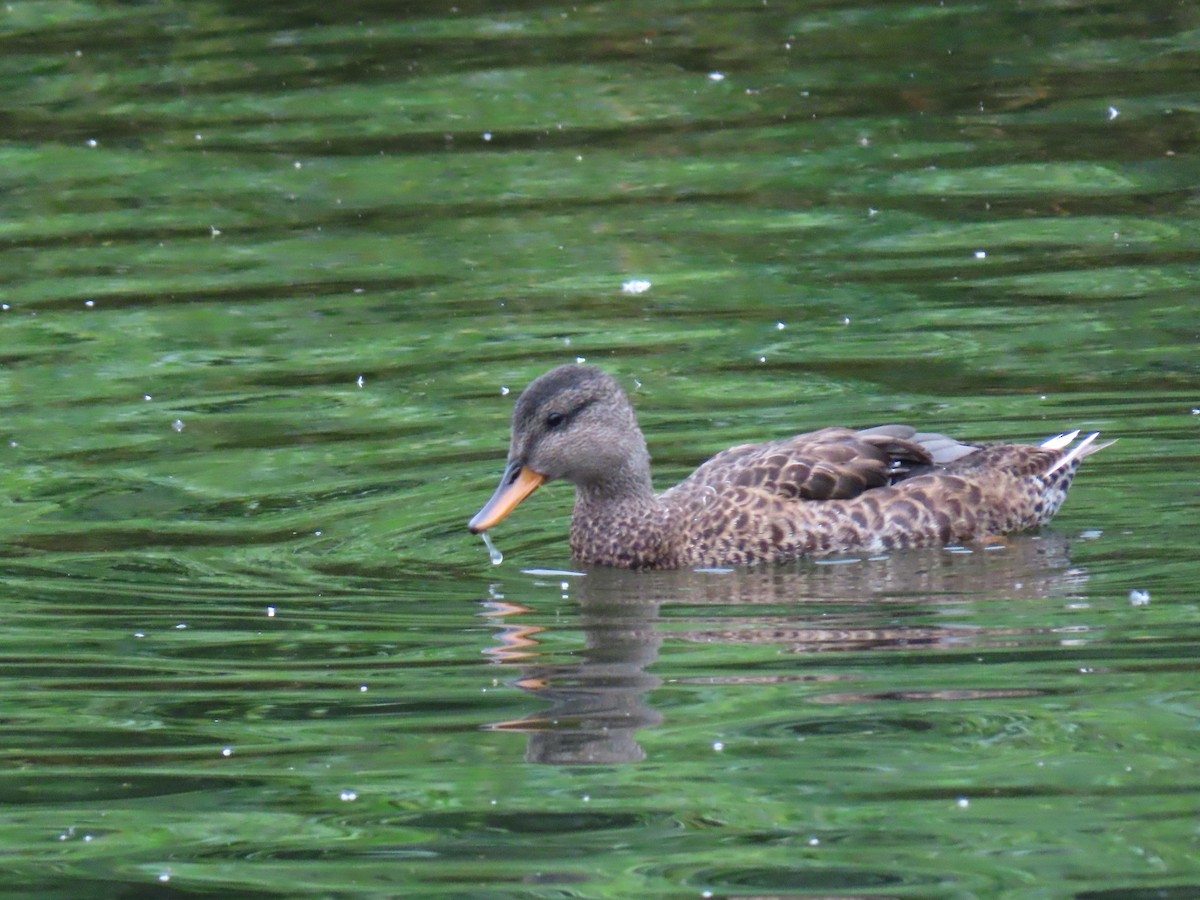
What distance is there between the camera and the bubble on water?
963 centimetres

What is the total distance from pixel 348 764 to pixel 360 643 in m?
1.25

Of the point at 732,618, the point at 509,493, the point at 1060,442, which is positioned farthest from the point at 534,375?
the point at 732,618

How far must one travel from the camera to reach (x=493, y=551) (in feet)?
31.9

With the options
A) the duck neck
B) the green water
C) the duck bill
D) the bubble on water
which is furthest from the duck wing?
the bubble on water

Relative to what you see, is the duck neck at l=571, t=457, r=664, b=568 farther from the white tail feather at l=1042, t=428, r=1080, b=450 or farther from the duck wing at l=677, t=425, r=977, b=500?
the white tail feather at l=1042, t=428, r=1080, b=450

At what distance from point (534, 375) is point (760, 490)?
2569 millimetres

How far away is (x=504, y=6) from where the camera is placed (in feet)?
65.6

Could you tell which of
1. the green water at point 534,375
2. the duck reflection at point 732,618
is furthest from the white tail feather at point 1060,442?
the duck reflection at point 732,618

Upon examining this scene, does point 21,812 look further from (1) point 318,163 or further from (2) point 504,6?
(2) point 504,6

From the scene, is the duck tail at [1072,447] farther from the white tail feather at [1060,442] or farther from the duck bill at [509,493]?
the duck bill at [509,493]

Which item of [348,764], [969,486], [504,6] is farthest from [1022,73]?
[348,764]

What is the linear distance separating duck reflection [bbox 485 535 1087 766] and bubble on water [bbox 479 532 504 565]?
13.6 inches

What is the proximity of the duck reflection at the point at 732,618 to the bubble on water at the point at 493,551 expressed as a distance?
0.35 metres

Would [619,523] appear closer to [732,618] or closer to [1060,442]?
[732,618]
